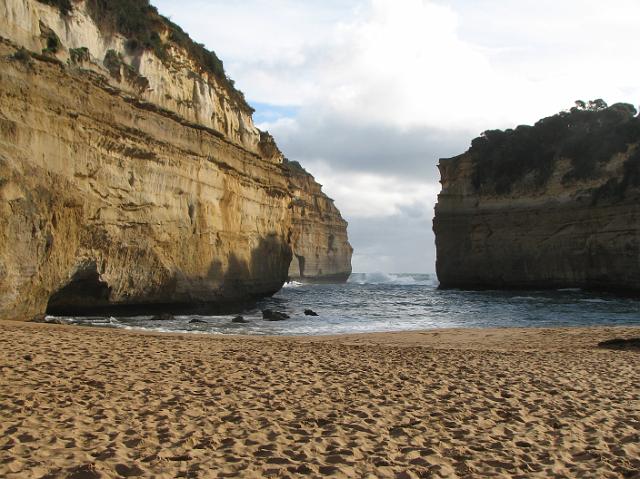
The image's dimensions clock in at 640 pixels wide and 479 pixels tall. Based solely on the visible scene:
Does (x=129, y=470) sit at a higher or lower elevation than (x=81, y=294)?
lower

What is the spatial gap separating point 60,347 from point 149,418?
15.8 ft

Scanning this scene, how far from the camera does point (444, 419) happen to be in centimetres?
572

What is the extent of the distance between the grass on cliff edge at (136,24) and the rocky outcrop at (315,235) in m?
52.9

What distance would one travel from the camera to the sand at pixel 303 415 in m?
4.33

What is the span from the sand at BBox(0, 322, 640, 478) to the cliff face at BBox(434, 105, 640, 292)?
112ft

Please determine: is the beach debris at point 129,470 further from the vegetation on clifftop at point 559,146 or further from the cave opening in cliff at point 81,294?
the vegetation on clifftop at point 559,146

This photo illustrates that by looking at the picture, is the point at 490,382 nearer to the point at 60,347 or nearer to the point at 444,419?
the point at 444,419

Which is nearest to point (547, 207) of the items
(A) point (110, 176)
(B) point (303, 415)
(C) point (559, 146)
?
(C) point (559, 146)

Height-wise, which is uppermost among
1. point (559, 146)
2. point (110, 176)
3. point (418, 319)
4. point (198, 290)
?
point (559, 146)

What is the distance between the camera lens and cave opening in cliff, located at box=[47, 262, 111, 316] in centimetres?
1869

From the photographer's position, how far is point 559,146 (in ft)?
160

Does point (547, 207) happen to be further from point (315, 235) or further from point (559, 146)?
point (315, 235)

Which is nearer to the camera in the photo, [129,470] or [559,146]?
[129,470]

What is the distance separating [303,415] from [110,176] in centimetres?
1657
